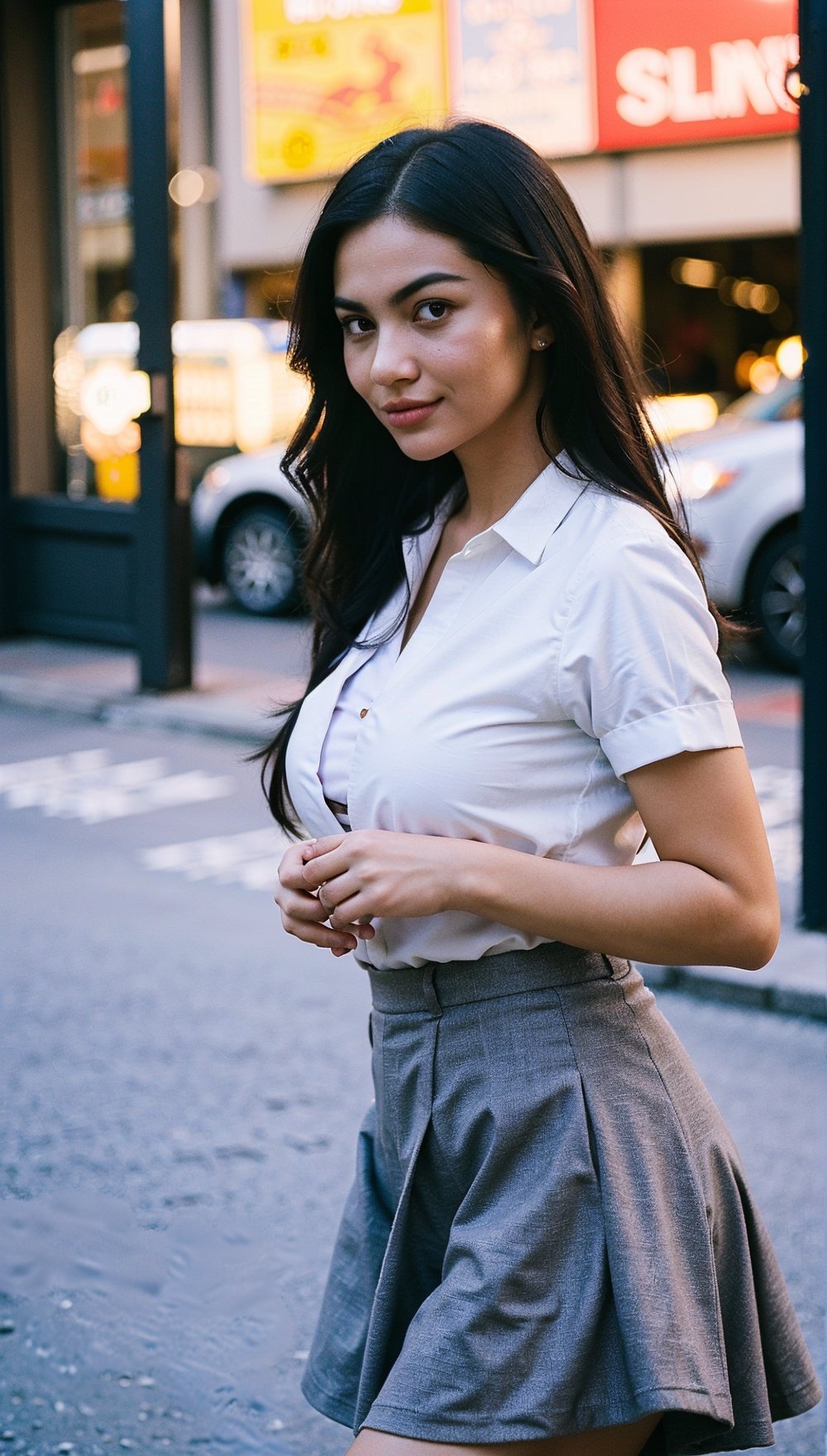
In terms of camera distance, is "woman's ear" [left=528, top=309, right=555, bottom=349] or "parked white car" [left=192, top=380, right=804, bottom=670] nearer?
"woman's ear" [left=528, top=309, right=555, bottom=349]

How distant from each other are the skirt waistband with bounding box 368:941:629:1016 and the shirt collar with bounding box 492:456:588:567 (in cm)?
41

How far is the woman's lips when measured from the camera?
75.0 inches

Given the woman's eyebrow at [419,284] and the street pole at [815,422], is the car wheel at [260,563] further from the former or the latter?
the woman's eyebrow at [419,284]

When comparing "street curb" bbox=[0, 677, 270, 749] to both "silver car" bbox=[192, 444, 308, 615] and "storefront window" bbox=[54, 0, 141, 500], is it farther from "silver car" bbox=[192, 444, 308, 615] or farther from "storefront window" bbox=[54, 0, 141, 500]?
"silver car" bbox=[192, 444, 308, 615]

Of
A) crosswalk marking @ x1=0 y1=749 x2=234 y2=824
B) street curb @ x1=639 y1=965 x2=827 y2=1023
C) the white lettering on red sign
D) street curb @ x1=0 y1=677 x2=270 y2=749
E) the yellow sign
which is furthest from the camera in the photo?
the yellow sign

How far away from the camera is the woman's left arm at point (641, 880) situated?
5.77 feet

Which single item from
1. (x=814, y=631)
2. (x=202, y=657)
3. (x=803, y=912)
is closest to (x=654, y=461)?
(x=814, y=631)

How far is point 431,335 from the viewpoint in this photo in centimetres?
188

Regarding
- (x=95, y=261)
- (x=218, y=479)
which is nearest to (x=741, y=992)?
(x=95, y=261)

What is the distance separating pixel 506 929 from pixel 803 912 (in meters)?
4.08

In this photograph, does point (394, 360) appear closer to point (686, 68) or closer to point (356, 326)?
point (356, 326)

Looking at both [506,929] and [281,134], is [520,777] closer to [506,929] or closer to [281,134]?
[506,929]

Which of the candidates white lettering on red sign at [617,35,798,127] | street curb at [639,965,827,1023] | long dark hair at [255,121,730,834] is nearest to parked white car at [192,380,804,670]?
street curb at [639,965,827,1023]

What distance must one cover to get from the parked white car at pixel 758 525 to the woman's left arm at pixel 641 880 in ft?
28.3
